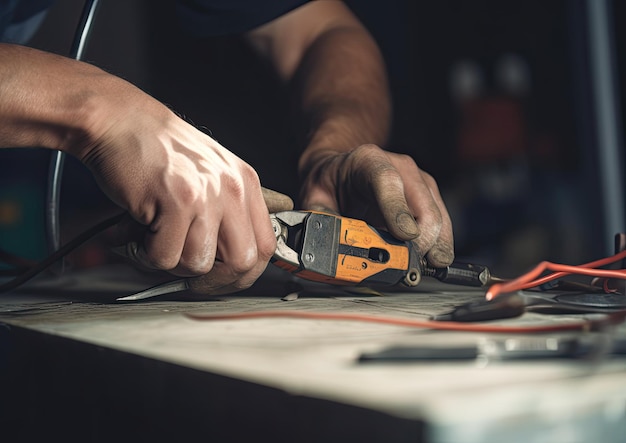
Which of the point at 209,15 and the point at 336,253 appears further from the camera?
the point at 209,15

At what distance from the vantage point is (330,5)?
1.70 m

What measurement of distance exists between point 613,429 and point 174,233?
49cm

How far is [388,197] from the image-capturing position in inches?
35.3

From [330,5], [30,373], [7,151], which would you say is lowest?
[30,373]

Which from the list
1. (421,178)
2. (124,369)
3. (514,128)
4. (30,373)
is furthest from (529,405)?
(514,128)

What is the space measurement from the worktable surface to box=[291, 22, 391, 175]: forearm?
634 millimetres

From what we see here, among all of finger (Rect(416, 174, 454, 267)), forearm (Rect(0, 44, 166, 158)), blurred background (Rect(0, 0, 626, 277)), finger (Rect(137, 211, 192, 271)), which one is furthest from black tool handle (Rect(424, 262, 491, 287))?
blurred background (Rect(0, 0, 626, 277))

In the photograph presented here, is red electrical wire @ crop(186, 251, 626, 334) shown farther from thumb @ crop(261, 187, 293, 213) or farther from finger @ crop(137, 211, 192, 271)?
thumb @ crop(261, 187, 293, 213)

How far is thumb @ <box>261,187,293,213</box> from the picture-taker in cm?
86

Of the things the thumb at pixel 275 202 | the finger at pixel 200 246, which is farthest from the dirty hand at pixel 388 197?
the finger at pixel 200 246

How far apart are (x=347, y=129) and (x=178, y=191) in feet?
2.09

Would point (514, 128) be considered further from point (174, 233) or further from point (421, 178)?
point (174, 233)

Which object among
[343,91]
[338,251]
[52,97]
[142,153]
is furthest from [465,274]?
[343,91]

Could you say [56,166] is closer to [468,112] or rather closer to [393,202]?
[393,202]
